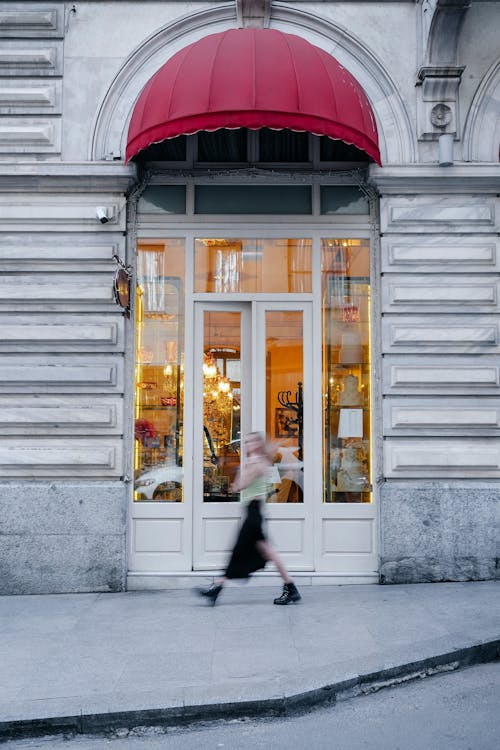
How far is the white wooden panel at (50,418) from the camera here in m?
8.77

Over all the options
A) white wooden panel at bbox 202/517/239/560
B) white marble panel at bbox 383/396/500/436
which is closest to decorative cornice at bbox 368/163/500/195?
white marble panel at bbox 383/396/500/436

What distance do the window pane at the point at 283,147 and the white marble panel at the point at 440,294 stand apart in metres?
2.11

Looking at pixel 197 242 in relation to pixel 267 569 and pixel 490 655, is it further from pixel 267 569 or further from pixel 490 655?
pixel 490 655

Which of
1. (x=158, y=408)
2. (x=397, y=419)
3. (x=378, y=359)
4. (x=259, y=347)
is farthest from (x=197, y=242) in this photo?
(x=397, y=419)

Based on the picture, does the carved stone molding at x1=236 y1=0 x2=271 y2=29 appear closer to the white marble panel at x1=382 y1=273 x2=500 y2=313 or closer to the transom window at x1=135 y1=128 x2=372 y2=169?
the transom window at x1=135 y1=128 x2=372 y2=169

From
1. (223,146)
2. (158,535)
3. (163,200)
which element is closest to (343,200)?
(223,146)

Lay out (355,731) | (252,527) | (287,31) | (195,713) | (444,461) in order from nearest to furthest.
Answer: (355,731) < (195,713) < (252,527) < (444,461) < (287,31)

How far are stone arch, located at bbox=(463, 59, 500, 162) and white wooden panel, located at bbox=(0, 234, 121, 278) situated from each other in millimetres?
4699

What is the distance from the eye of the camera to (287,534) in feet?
29.5

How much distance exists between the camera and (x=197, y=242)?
930 cm

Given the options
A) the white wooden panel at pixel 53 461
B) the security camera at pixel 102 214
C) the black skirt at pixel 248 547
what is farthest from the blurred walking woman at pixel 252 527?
the security camera at pixel 102 214

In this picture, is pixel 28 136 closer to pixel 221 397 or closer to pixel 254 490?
pixel 221 397

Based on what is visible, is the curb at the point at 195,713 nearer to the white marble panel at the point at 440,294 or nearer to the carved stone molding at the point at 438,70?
the white marble panel at the point at 440,294

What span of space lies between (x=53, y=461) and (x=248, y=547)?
9.06 feet
